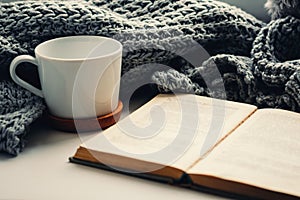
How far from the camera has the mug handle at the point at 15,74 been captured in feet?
2.56

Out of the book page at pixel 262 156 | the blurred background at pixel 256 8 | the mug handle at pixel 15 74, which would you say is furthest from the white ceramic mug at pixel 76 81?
the blurred background at pixel 256 8

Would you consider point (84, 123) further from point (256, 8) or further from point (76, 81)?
point (256, 8)

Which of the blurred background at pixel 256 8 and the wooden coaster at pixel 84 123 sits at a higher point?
the blurred background at pixel 256 8

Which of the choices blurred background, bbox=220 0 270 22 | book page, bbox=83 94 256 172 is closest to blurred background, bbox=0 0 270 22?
blurred background, bbox=220 0 270 22

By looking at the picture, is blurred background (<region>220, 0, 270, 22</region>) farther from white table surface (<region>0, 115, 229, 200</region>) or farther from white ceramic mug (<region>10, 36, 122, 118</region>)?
white table surface (<region>0, 115, 229, 200</region>)

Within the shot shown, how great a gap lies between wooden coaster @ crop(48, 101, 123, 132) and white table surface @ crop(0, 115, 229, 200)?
4cm

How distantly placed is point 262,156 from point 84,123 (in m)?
0.23

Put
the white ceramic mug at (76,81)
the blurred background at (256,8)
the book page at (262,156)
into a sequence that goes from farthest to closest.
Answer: the blurred background at (256,8) → the white ceramic mug at (76,81) → the book page at (262,156)

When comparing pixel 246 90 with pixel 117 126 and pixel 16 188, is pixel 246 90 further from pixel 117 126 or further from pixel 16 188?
pixel 16 188

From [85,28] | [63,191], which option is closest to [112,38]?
[85,28]

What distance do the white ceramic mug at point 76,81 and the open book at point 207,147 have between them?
0.14 feet

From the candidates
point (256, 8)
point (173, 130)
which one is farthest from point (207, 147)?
point (256, 8)

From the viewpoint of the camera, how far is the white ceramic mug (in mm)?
750

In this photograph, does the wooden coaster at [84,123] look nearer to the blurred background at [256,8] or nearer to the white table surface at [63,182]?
the white table surface at [63,182]
